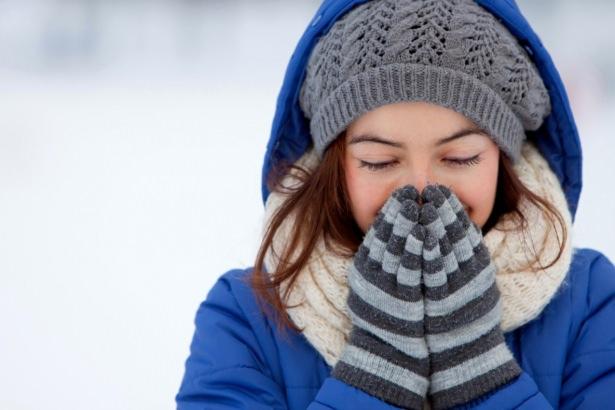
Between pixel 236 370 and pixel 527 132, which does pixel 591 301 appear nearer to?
pixel 527 132

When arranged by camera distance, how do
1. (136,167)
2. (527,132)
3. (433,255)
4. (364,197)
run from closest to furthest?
1. (433,255)
2. (364,197)
3. (527,132)
4. (136,167)

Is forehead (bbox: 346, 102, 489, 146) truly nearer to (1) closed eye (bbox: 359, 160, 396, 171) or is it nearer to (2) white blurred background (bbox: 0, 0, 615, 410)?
(1) closed eye (bbox: 359, 160, 396, 171)

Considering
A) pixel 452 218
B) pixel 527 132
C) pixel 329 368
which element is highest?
pixel 527 132

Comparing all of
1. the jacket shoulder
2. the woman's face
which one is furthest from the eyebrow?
the jacket shoulder

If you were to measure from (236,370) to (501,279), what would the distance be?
0.38 meters

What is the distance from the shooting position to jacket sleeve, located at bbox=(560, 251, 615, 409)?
1093 mm

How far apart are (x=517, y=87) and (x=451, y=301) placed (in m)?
0.32

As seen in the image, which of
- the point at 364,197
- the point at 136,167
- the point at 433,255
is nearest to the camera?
the point at 433,255

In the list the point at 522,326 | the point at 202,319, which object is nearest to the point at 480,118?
the point at 522,326

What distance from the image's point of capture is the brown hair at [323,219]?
119 centimetres

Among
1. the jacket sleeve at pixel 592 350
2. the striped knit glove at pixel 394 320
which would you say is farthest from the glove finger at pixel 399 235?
the jacket sleeve at pixel 592 350

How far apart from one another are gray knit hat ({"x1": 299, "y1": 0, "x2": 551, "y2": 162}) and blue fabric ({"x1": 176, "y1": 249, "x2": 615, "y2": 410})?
0.24 m

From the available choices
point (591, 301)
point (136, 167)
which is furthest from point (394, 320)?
point (136, 167)

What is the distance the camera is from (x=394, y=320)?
106cm
